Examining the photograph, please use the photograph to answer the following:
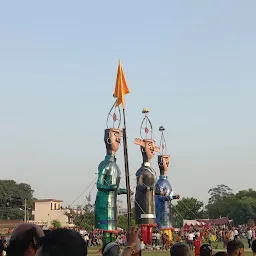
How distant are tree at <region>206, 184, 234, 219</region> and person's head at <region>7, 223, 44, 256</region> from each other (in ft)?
305

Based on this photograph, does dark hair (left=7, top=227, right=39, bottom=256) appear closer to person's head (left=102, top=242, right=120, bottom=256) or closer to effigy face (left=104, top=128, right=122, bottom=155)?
person's head (left=102, top=242, right=120, bottom=256)

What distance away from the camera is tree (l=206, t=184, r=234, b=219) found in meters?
96.8

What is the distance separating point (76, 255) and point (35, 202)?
8417 cm

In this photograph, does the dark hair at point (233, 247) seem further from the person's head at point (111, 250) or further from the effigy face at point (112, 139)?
the effigy face at point (112, 139)

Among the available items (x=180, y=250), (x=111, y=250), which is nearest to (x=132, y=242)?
(x=111, y=250)

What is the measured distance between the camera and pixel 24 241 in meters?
3.12

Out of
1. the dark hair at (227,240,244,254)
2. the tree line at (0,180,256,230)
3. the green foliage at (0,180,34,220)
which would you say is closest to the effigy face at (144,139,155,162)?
the dark hair at (227,240,244,254)

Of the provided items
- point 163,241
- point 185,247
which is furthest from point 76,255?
point 163,241

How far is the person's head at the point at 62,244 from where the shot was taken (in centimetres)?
230

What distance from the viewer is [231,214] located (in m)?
87.2

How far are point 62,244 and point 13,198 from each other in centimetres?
7822

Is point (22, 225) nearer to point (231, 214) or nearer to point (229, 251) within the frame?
point (229, 251)

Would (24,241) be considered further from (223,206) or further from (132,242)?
(223,206)

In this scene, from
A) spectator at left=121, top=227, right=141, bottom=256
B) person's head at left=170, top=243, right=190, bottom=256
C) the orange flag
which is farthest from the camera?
the orange flag
